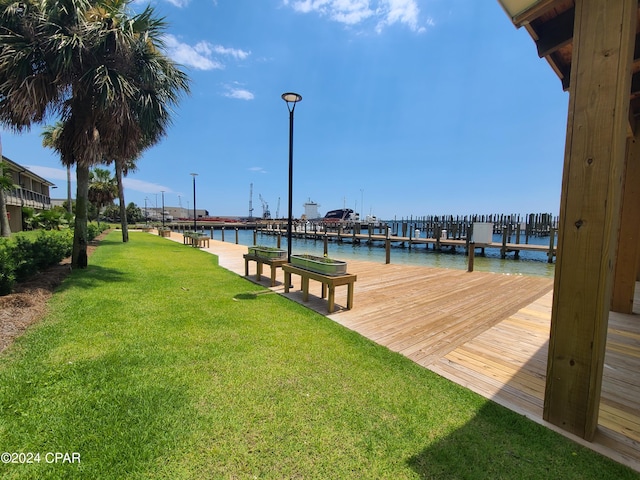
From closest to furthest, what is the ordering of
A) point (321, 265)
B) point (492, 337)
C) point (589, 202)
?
1. point (589, 202)
2. point (492, 337)
3. point (321, 265)

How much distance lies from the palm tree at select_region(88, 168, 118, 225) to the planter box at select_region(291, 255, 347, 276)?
99.4ft

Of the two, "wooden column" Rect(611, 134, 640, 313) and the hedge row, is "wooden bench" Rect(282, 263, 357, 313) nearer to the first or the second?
"wooden column" Rect(611, 134, 640, 313)

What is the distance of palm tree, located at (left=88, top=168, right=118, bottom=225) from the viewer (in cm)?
2784

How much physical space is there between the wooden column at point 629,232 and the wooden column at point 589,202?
12.7ft

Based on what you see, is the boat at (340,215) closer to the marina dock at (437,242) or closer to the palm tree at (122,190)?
the marina dock at (437,242)

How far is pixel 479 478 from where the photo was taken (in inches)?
67.2

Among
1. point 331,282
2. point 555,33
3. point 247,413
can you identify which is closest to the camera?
point 247,413

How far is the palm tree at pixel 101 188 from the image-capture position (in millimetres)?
27844

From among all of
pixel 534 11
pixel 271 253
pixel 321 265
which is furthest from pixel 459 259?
pixel 534 11

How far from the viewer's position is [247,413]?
88.4 inches

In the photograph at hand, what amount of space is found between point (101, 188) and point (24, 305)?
29479mm

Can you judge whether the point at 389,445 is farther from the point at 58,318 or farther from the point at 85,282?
the point at 85,282

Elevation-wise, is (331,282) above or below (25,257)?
below

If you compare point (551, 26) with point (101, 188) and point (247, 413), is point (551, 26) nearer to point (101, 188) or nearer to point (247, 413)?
point (247, 413)
